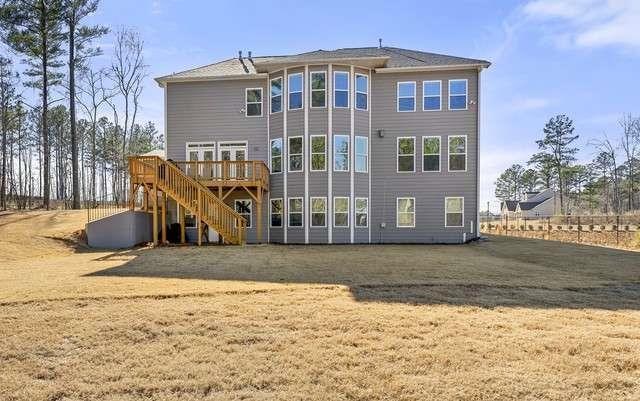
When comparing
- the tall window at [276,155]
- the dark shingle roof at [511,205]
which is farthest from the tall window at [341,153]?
the dark shingle roof at [511,205]

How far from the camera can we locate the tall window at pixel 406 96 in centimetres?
1839

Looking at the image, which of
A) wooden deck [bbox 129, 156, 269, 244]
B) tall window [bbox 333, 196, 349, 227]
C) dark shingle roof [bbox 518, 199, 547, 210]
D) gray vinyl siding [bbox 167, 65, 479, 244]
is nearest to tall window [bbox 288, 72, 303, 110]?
gray vinyl siding [bbox 167, 65, 479, 244]

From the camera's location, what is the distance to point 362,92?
1819cm

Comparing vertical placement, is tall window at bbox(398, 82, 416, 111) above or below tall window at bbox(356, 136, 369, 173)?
above

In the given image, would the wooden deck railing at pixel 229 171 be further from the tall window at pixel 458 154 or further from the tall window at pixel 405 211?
the tall window at pixel 458 154

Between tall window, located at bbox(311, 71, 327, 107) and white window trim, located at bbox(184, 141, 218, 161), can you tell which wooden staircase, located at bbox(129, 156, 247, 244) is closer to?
white window trim, located at bbox(184, 141, 218, 161)

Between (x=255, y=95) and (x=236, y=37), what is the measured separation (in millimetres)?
5748

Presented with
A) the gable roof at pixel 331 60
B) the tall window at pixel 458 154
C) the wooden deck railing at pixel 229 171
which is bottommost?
the wooden deck railing at pixel 229 171

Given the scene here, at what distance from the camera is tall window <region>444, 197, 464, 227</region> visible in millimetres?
18203

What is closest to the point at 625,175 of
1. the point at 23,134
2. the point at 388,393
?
the point at 388,393

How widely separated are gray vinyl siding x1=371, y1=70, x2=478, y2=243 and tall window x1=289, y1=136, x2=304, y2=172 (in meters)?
3.18

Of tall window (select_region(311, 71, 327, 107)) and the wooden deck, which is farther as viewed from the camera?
tall window (select_region(311, 71, 327, 107))

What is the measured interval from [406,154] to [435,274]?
1032cm

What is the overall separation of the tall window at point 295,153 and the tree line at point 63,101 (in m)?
14.1
